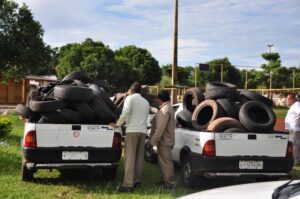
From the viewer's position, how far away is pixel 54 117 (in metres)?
8.20

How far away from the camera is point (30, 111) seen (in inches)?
333

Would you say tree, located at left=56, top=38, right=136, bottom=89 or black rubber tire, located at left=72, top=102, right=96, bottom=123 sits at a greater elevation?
tree, located at left=56, top=38, right=136, bottom=89

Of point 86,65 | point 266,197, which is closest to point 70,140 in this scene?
point 266,197

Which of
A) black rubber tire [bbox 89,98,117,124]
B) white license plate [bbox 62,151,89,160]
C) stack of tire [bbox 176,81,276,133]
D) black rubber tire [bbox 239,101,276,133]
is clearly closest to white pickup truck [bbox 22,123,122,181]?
white license plate [bbox 62,151,89,160]

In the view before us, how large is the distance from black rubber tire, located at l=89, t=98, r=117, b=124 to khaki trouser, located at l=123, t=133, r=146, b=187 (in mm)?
425

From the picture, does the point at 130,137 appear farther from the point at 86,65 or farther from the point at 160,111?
the point at 86,65

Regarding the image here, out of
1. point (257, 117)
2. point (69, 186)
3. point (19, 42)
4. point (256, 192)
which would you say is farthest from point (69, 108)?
point (19, 42)

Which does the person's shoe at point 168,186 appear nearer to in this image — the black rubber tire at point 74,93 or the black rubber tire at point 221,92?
the black rubber tire at point 221,92

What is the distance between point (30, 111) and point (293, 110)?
6.38 m

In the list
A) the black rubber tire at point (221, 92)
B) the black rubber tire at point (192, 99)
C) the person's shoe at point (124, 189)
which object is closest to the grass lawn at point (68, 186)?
the person's shoe at point (124, 189)

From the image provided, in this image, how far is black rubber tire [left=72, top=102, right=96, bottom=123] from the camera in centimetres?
831

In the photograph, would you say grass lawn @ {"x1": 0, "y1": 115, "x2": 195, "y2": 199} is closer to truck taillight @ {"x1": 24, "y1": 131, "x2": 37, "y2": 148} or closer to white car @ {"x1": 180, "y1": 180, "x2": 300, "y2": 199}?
truck taillight @ {"x1": 24, "y1": 131, "x2": 37, "y2": 148}

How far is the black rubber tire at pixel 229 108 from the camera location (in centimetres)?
893

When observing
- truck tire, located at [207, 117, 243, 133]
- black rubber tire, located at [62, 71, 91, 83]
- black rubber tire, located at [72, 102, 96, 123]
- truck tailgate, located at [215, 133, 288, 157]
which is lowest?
truck tailgate, located at [215, 133, 288, 157]
